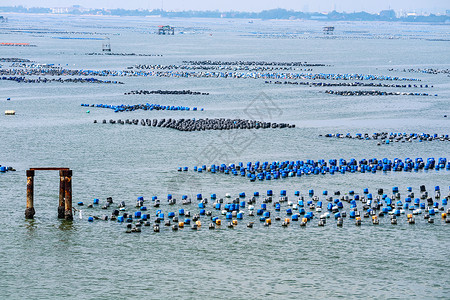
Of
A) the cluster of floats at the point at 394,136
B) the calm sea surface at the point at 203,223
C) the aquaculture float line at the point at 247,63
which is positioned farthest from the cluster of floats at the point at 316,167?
the aquaculture float line at the point at 247,63

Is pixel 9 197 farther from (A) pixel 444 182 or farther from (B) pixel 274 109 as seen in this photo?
(B) pixel 274 109

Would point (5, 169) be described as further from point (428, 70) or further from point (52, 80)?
point (428, 70)

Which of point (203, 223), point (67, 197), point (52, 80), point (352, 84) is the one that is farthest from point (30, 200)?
point (352, 84)

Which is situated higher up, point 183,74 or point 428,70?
point 428,70

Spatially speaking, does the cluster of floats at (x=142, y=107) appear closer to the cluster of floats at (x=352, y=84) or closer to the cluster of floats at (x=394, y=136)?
the cluster of floats at (x=394, y=136)

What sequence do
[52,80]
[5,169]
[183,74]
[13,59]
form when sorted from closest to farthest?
[5,169], [52,80], [183,74], [13,59]

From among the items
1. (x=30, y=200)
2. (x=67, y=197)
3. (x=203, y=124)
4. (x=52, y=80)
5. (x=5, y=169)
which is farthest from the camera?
(x=52, y=80)

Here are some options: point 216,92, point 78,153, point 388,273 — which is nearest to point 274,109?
point 216,92
